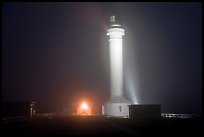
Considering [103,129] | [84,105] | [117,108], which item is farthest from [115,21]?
[103,129]

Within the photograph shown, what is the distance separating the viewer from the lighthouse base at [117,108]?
4688cm

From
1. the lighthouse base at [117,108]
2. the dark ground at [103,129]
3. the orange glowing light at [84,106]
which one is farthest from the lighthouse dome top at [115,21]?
the dark ground at [103,129]

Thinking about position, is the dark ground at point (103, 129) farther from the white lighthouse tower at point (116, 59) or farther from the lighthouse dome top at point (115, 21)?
the lighthouse dome top at point (115, 21)

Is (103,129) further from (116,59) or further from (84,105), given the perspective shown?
(84,105)

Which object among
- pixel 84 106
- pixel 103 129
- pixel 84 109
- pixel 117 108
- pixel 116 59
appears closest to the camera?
pixel 103 129

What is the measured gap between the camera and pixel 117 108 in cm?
4725

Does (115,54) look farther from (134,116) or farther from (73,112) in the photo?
(134,116)

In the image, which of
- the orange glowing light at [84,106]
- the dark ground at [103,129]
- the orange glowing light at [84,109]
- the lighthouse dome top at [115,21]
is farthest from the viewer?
the orange glowing light at [84,106]

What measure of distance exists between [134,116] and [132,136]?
19.2 metres

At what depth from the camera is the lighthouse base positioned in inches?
1845

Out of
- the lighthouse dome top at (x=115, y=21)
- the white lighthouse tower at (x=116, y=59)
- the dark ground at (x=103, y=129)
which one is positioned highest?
the lighthouse dome top at (x=115, y=21)

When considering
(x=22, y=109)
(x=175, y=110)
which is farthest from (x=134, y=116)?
(x=175, y=110)

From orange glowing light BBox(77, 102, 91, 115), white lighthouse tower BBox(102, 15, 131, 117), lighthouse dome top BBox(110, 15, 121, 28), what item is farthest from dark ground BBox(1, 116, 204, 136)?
lighthouse dome top BBox(110, 15, 121, 28)

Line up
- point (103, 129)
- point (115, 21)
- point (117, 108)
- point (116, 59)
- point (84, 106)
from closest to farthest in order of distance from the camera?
point (103, 129) → point (117, 108) → point (116, 59) → point (115, 21) → point (84, 106)
